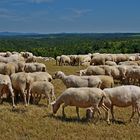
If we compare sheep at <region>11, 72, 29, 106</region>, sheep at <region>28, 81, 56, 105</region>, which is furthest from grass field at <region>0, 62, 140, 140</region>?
sheep at <region>28, 81, 56, 105</region>

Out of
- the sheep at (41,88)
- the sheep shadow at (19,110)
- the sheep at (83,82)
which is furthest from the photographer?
the sheep at (83,82)

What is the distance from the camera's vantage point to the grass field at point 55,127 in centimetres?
1433

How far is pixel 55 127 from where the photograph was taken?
1527cm

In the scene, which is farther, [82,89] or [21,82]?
[21,82]

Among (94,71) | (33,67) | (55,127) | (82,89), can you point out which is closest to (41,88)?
(82,89)

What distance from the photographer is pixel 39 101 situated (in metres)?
21.2

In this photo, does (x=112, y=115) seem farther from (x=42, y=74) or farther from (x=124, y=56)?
(x=124, y=56)

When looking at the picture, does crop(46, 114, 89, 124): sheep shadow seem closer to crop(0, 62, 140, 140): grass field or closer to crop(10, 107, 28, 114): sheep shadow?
crop(0, 62, 140, 140): grass field

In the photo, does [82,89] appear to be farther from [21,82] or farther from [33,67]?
[33,67]

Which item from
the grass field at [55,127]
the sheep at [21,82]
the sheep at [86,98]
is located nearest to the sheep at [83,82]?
the sheep at [21,82]

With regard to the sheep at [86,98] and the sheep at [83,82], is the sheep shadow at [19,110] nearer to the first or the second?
the sheep at [86,98]

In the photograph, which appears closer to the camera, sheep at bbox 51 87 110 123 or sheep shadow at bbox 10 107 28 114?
sheep at bbox 51 87 110 123

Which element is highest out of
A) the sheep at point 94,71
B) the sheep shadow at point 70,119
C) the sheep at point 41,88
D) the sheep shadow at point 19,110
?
the sheep at point 41,88

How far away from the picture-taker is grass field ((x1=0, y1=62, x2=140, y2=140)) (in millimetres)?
14328
